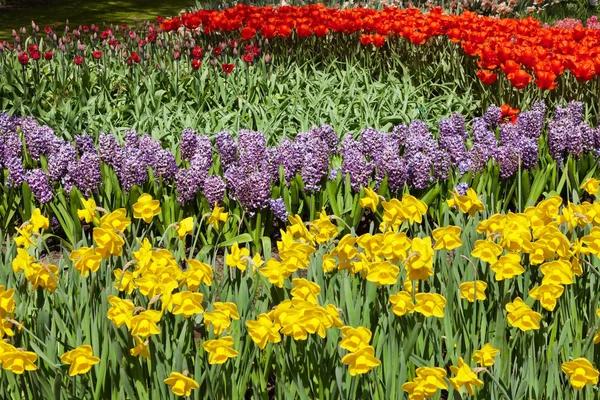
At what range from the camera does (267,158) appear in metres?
3.70

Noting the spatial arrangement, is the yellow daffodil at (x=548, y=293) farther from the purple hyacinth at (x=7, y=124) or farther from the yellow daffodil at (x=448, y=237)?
the purple hyacinth at (x=7, y=124)

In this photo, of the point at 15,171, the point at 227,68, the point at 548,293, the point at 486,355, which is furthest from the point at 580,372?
the point at 227,68

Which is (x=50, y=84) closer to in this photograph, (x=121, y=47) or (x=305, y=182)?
(x=121, y=47)

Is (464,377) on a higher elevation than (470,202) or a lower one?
lower

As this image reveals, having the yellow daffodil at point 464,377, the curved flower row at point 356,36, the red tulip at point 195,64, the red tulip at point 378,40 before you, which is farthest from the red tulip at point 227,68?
the yellow daffodil at point 464,377

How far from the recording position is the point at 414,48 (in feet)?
20.1

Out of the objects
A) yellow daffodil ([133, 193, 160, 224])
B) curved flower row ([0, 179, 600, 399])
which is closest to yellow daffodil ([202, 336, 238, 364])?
curved flower row ([0, 179, 600, 399])

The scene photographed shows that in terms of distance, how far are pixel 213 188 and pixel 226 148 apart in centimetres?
42

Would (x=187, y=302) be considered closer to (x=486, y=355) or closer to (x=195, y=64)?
(x=486, y=355)

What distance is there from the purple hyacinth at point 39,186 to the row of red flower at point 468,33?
2.55m

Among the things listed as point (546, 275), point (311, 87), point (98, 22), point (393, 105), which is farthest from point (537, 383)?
point (98, 22)

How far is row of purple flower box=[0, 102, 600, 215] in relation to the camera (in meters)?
3.50

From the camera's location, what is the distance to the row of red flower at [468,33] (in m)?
4.46

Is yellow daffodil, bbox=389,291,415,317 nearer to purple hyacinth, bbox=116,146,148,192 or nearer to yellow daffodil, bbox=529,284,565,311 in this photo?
yellow daffodil, bbox=529,284,565,311
